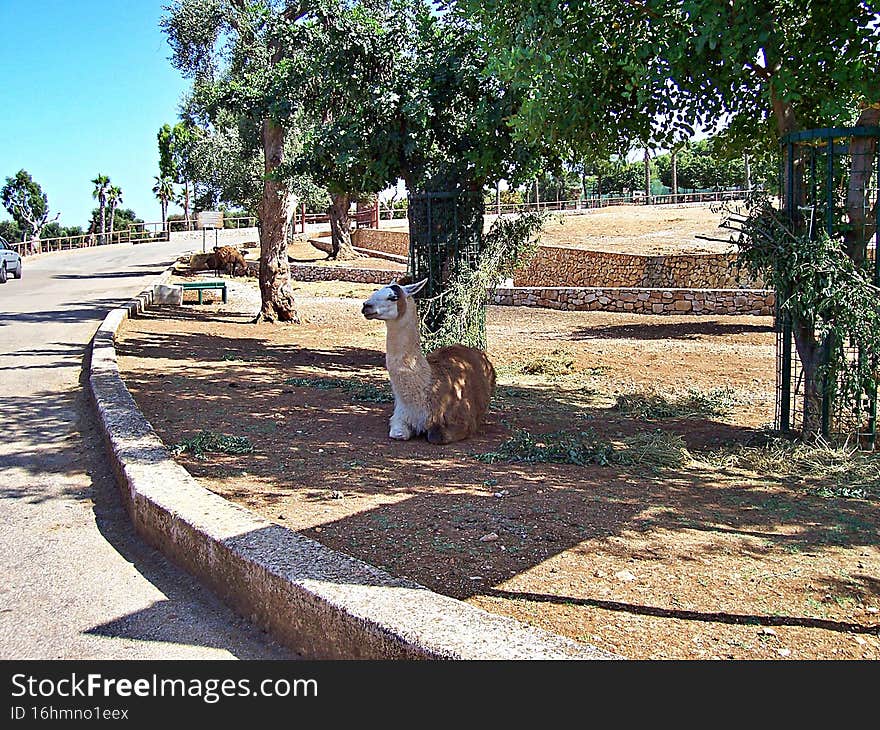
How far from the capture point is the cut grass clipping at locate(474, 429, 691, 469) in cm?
701

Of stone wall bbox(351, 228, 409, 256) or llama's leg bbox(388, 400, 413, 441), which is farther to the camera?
stone wall bbox(351, 228, 409, 256)

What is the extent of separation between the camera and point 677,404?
9.77m

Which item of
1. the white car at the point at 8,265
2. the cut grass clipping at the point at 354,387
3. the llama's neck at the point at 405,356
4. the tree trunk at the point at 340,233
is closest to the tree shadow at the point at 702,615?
the llama's neck at the point at 405,356

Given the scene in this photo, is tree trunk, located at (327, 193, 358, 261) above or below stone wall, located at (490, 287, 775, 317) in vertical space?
above

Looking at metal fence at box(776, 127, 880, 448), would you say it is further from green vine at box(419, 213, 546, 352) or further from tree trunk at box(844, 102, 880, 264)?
green vine at box(419, 213, 546, 352)

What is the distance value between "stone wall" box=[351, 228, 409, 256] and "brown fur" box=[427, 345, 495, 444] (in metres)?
31.9

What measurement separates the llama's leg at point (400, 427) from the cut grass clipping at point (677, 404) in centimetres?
267

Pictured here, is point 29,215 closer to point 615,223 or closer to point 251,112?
point 615,223

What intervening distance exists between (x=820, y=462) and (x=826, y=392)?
0.71m

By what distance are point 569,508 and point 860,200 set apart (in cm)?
410

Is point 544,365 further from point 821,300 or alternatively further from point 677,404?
point 821,300

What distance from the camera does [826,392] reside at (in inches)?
289

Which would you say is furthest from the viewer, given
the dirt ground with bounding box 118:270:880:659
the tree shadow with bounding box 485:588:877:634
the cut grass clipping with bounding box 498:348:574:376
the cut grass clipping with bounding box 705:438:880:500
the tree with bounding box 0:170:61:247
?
the tree with bounding box 0:170:61:247

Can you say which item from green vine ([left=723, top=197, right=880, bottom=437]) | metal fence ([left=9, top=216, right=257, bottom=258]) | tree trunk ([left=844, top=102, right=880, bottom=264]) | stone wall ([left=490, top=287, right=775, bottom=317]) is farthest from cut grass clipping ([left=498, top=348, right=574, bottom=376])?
metal fence ([left=9, top=216, right=257, bottom=258])
